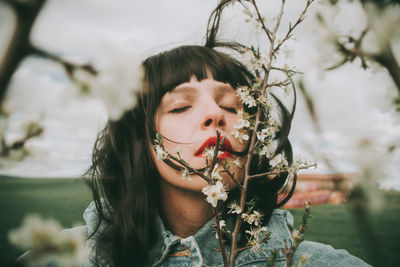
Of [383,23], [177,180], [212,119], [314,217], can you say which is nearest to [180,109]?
[212,119]

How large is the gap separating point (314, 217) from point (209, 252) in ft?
5.55

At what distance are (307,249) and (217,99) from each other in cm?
95

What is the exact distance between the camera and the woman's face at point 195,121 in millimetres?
1358

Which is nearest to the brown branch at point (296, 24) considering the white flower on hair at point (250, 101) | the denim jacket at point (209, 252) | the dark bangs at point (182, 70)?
the white flower on hair at point (250, 101)

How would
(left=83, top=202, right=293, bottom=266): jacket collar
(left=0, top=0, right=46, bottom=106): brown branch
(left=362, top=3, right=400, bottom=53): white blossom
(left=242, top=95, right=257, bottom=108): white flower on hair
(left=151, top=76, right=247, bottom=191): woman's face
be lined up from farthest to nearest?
1. (left=83, top=202, right=293, bottom=266): jacket collar
2. (left=151, top=76, right=247, bottom=191): woman's face
3. (left=242, top=95, right=257, bottom=108): white flower on hair
4. (left=362, top=3, right=400, bottom=53): white blossom
5. (left=0, top=0, right=46, bottom=106): brown branch

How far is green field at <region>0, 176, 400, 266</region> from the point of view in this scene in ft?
1.05

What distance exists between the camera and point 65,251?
374 millimetres

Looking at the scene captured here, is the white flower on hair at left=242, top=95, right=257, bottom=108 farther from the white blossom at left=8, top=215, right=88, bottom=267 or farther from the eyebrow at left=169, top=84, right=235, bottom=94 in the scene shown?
the white blossom at left=8, top=215, right=88, bottom=267

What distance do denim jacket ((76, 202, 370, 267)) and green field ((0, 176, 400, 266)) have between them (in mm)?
196

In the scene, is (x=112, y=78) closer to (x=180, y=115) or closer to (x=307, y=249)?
(x=180, y=115)

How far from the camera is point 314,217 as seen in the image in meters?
2.87

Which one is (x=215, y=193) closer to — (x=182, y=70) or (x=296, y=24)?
(x=296, y=24)

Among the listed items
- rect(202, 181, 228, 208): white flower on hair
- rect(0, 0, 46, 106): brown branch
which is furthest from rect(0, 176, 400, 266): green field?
rect(202, 181, 228, 208): white flower on hair

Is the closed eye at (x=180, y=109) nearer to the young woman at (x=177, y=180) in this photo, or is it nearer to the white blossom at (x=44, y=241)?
the young woman at (x=177, y=180)
